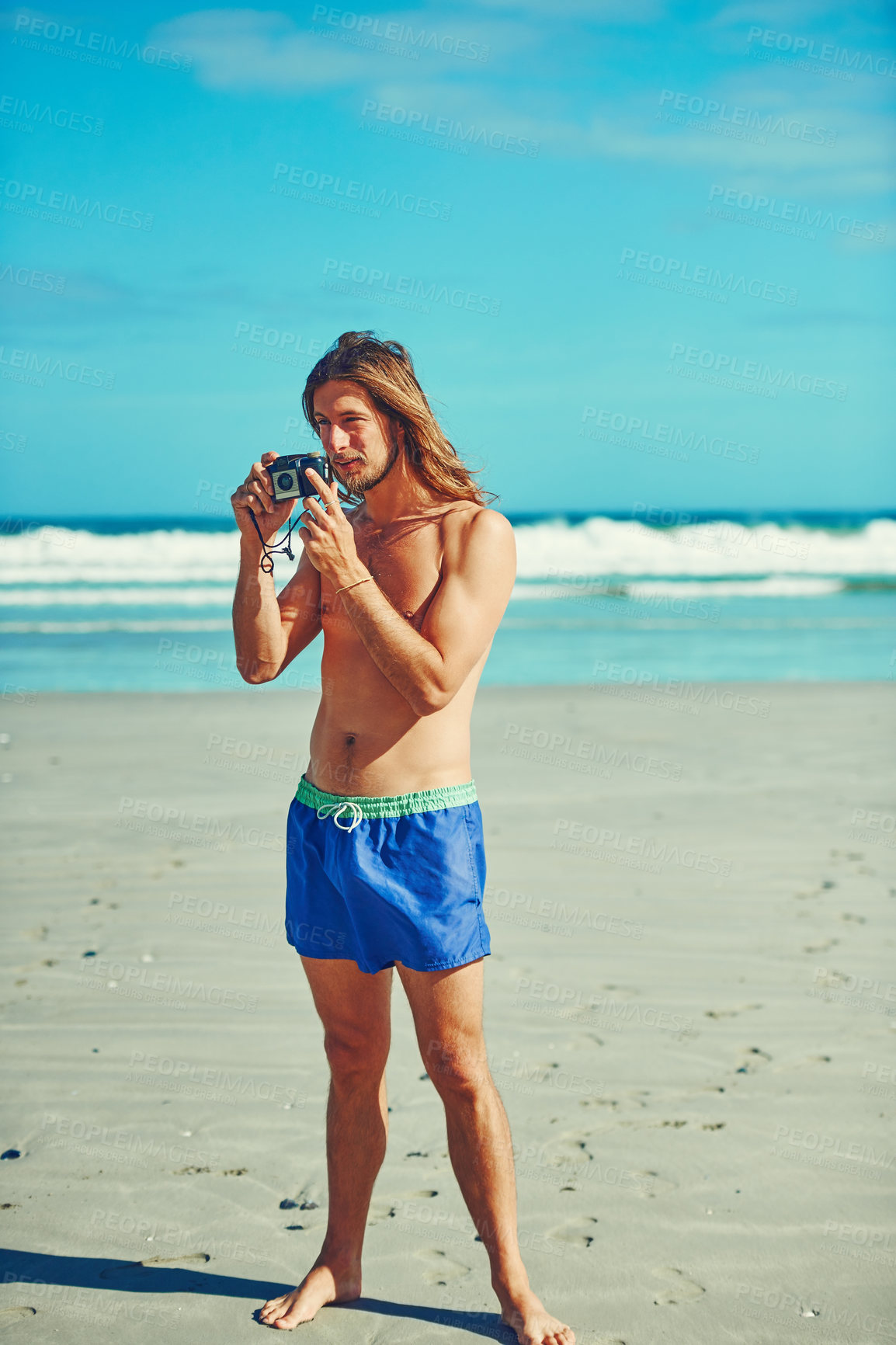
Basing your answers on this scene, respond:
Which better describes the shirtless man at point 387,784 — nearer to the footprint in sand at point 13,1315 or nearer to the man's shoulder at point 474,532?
the man's shoulder at point 474,532

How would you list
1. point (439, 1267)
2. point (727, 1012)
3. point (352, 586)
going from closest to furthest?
point (352, 586) → point (439, 1267) → point (727, 1012)

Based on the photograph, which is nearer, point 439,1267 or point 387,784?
point 387,784

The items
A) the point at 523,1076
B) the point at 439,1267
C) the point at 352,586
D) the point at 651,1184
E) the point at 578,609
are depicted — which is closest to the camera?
the point at 352,586

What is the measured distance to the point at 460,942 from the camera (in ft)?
8.52

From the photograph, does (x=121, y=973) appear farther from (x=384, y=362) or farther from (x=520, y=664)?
(x=520, y=664)

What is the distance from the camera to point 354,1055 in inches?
111

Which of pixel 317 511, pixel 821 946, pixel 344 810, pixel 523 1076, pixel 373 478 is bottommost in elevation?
pixel 523 1076

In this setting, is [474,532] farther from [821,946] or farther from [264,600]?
[821,946]

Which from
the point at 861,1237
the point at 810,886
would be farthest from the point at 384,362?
the point at 810,886

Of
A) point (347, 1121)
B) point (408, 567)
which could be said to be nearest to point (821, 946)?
point (347, 1121)

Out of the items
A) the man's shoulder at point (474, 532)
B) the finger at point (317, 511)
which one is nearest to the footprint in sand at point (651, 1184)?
the man's shoulder at point (474, 532)

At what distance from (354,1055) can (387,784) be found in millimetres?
724

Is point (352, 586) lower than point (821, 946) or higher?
higher

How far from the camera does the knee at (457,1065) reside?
2621 millimetres
